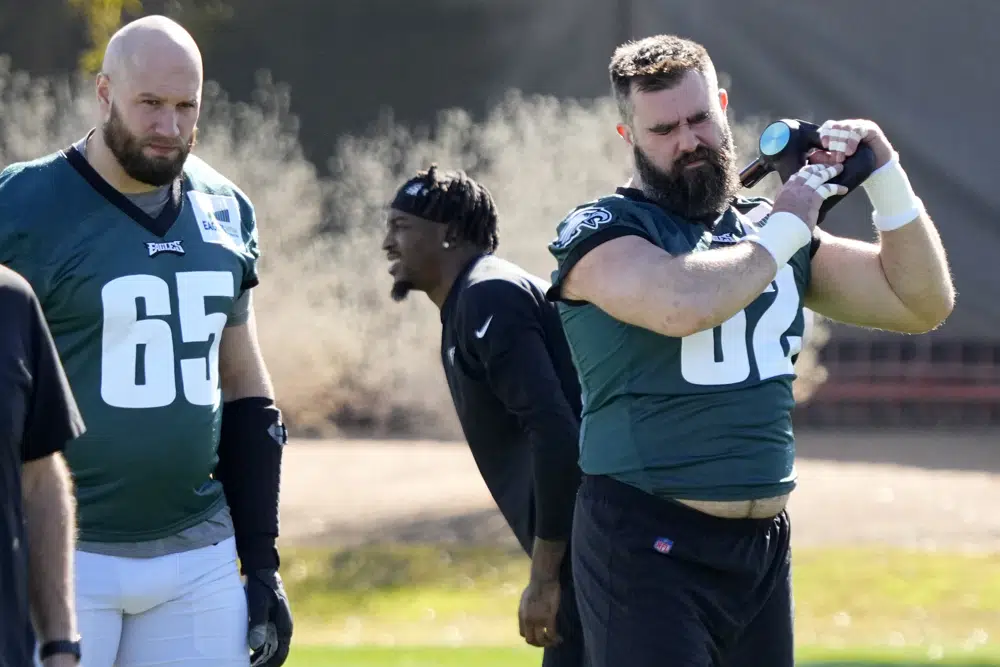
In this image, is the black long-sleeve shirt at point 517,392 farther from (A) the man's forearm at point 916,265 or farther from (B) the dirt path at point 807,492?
(B) the dirt path at point 807,492

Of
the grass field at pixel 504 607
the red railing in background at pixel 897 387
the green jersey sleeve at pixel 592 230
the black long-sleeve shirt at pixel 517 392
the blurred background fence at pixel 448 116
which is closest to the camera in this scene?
the green jersey sleeve at pixel 592 230

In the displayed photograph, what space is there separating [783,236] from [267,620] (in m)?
1.44

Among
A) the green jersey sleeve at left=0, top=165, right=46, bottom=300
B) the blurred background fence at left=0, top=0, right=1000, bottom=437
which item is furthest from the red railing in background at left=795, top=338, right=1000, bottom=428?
the green jersey sleeve at left=0, top=165, right=46, bottom=300

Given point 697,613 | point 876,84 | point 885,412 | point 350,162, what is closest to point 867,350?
point 885,412

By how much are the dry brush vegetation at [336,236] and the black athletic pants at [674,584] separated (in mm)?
6967

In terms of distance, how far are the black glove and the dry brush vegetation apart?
666cm

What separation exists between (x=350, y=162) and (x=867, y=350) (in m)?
3.91

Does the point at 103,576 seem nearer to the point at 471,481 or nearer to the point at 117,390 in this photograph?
the point at 117,390

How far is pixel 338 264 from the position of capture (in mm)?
10797

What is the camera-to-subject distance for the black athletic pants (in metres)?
3.05

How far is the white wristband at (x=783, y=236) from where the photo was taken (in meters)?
3.01

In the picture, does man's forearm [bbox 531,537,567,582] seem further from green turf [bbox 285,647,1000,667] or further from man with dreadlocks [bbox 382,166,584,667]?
green turf [bbox 285,647,1000,667]

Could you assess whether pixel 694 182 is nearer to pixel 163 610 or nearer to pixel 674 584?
pixel 674 584

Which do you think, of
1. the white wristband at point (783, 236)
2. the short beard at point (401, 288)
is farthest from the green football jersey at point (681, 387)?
the short beard at point (401, 288)
